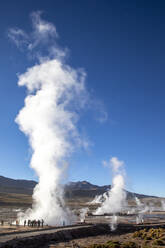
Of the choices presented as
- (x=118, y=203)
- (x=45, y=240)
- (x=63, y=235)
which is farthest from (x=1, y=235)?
(x=118, y=203)

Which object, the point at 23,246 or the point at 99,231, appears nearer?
the point at 23,246

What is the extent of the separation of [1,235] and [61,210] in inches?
881

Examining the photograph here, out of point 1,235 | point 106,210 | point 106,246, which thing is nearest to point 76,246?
point 106,246

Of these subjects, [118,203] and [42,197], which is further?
[118,203]

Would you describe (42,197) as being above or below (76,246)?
above

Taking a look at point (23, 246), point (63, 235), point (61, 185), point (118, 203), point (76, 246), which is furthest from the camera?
point (118, 203)

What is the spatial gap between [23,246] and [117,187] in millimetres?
86653

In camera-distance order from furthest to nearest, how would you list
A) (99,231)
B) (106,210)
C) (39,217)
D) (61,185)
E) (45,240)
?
(106,210), (61,185), (39,217), (99,231), (45,240)

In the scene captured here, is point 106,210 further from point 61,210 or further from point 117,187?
point 61,210

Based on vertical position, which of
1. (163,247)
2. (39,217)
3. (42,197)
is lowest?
(163,247)

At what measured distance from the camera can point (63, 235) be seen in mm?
38500

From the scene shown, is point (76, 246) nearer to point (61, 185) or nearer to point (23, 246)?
point (23, 246)

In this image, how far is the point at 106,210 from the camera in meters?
106

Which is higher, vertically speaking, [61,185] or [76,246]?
[61,185]
